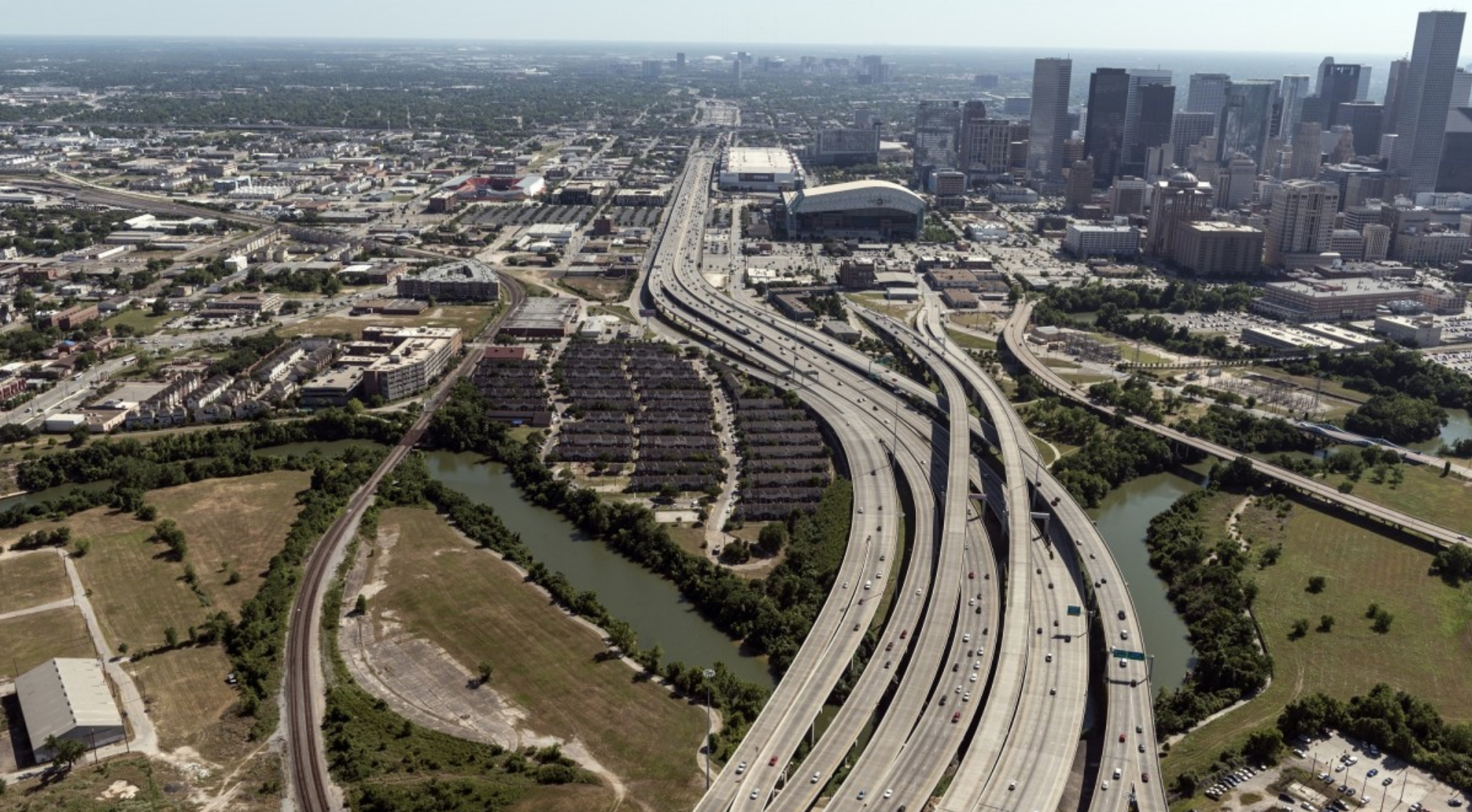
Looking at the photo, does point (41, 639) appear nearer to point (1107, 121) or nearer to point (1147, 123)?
point (1107, 121)

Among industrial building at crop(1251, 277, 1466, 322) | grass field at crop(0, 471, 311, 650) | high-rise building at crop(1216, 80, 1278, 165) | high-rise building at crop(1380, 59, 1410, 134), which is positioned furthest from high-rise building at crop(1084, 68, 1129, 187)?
grass field at crop(0, 471, 311, 650)

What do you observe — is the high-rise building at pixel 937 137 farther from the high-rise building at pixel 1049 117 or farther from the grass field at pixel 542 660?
the grass field at pixel 542 660

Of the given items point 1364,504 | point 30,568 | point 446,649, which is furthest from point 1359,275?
point 30,568

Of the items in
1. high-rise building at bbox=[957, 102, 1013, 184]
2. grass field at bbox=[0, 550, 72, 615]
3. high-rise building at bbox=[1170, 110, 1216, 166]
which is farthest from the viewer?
high-rise building at bbox=[1170, 110, 1216, 166]

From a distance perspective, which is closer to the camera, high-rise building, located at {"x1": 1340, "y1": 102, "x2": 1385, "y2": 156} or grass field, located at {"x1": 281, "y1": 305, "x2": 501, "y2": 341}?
grass field, located at {"x1": 281, "y1": 305, "x2": 501, "y2": 341}

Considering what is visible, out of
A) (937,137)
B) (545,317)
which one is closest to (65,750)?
(545,317)

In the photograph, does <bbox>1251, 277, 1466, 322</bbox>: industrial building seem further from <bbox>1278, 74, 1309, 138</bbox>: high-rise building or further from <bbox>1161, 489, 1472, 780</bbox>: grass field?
<bbox>1278, 74, 1309, 138</bbox>: high-rise building

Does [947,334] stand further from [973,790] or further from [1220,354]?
[973,790]
